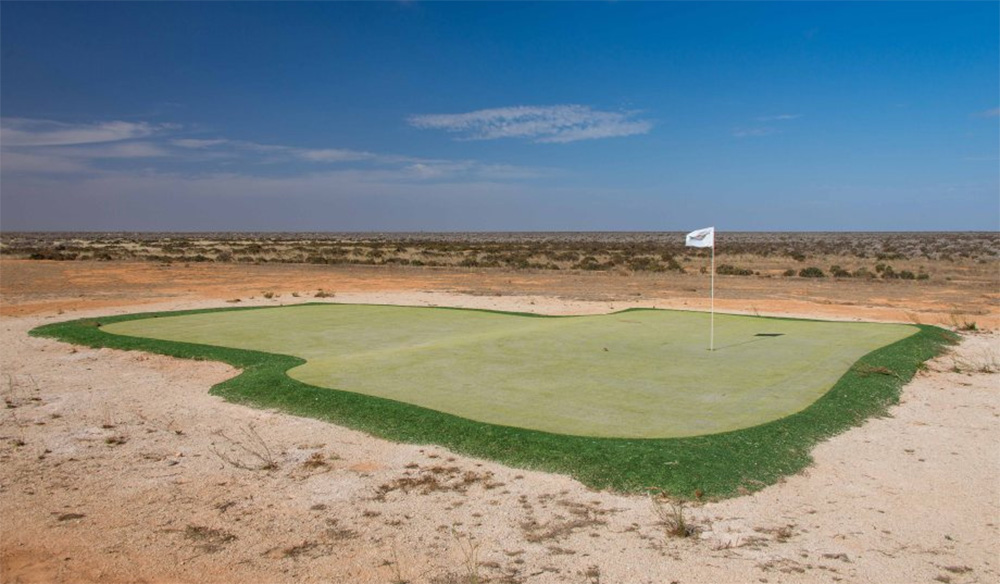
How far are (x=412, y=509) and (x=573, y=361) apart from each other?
15.8ft

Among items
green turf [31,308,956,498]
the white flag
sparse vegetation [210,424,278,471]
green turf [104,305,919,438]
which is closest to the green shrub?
green turf [104,305,919,438]

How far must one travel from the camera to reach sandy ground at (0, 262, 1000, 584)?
15.0 feet

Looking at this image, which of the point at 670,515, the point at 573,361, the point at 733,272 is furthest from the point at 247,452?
the point at 733,272

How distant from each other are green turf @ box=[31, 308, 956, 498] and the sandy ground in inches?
8.1

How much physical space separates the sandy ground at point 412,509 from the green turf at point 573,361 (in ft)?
3.62

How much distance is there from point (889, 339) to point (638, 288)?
16383mm

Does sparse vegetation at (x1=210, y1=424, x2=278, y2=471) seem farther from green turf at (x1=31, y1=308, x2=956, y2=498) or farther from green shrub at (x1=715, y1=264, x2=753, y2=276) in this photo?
green shrub at (x1=715, y1=264, x2=753, y2=276)

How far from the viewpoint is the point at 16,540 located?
493 cm

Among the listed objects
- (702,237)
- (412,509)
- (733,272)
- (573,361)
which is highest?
(702,237)

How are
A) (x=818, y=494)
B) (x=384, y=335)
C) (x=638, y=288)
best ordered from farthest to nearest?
(x=638, y=288) < (x=384, y=335) < (x=818, y=494)

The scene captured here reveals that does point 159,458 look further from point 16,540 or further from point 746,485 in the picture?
point 746,485

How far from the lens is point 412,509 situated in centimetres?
554

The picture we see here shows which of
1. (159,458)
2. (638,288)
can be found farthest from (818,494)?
(638,288)

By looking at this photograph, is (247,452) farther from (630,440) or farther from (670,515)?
(670,515)
